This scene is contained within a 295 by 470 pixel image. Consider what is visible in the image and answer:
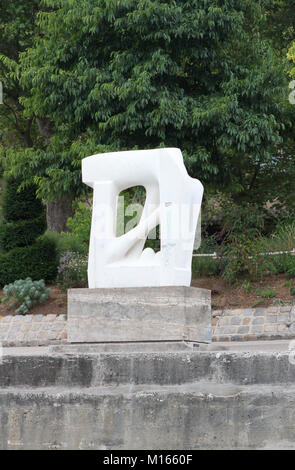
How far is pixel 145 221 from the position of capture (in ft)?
27.7

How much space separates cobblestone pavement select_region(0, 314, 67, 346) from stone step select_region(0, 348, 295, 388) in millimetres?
7688

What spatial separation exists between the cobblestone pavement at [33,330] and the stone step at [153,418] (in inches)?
323

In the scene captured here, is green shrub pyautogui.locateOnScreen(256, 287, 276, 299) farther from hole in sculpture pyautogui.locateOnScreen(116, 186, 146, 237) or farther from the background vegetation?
hole in sculpture pyautogui.locateOnScreen(116, 186, 146, 237)

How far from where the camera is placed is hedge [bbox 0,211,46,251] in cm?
1566

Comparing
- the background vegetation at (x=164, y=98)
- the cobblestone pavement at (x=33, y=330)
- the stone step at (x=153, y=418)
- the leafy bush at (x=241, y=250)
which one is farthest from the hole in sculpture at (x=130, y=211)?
the stone step at (x=153, y=418)

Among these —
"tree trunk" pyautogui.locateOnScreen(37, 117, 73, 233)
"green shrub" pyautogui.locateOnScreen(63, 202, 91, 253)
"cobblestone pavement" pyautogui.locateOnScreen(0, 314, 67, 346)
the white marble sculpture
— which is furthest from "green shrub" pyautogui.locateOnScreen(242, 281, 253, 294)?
"tree trunk" pyautogui.locateOnScreen(37, 117, 73, 233)

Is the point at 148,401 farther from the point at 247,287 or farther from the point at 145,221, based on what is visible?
the point at 247,287

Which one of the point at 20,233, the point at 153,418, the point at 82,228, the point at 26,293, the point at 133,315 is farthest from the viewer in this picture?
the point at 82,228

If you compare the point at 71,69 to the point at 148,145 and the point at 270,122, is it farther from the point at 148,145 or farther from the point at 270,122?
the point at 270,122

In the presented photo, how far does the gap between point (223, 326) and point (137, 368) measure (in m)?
7.76

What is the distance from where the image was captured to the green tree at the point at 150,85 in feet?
49.4

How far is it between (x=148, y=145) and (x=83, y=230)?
346 centimetres

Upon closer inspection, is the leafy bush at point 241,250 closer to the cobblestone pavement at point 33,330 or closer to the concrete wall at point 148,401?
the cobblestone pavement at point 33,330

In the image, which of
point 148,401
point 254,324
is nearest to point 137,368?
point 148,401
